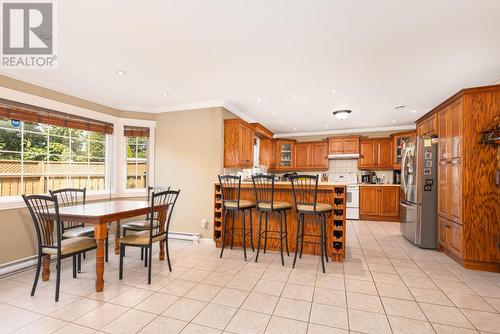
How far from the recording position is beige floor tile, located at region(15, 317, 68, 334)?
1870mm

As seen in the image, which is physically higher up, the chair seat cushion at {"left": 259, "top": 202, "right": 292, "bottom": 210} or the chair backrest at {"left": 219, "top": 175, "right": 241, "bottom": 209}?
the chair backrest at {"left": 219, "top": 175, "right": 241, "bottom": 209}

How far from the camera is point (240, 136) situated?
14.5ft

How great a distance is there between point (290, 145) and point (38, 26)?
251 inches

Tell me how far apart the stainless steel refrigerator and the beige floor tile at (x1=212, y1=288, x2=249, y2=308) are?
10.9ft

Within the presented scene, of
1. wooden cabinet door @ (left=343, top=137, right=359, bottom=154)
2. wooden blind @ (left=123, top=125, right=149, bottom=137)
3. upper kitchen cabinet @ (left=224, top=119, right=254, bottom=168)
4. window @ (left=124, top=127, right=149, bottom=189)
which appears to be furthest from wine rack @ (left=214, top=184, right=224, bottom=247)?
wooden cabinet door @ (left=343, top=137, right=359, bottom=154)

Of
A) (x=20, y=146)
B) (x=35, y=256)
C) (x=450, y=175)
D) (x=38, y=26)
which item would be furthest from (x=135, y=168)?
(x=450, y=175)

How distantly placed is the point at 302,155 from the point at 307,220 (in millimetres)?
4133

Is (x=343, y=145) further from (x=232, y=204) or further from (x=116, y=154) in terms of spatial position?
(x=116, y=154)

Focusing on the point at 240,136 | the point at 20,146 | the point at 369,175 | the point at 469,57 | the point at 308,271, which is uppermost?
the point at 469,57

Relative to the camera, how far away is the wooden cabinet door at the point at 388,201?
6285 mm

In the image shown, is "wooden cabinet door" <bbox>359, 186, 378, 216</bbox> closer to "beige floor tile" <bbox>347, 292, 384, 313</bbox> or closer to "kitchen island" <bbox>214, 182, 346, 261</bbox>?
"kitchen island" <bbox>214, 182, 346, 261</bbox>

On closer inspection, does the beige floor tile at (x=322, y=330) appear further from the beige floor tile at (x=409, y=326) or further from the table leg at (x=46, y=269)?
the table leg at (x=46, y=269)

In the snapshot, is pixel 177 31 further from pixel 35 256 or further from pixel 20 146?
pixel 35 256

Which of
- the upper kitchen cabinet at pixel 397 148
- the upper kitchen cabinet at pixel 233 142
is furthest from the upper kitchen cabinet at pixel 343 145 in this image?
the upper kitchen cabinet at pixel 233 142
